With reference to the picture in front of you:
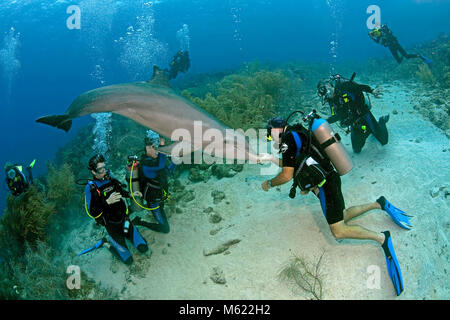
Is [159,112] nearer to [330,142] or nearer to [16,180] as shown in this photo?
[330,142]

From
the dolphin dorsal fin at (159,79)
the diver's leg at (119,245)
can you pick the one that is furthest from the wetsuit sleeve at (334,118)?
the diver's leg at (119,245)

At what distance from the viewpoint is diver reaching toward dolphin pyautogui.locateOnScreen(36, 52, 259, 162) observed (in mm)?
3082

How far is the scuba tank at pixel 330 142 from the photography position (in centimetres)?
369

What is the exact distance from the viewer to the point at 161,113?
341 centimetres

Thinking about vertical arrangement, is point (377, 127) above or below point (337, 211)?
below

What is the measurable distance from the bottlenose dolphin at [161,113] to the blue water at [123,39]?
17219mm

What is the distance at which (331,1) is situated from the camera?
112m

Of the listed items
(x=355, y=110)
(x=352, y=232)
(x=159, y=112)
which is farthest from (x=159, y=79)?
(x=355, y=110)

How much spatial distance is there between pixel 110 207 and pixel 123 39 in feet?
284

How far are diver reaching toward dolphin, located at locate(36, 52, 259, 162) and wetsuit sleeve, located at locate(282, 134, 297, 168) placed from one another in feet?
1.59

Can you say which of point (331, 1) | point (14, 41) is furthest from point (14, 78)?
point (331, 1)

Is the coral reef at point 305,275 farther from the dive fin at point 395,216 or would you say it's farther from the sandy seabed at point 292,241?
the dive fin at point 395,216
